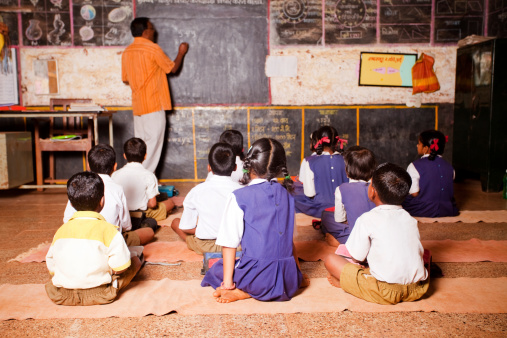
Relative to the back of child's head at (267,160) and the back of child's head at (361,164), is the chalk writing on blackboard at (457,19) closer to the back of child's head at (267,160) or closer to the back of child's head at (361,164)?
the back of child's head at (361,164)

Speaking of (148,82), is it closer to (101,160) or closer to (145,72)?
(145,72)

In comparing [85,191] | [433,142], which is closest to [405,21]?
[433,142]

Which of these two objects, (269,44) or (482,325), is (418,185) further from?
(269,44)

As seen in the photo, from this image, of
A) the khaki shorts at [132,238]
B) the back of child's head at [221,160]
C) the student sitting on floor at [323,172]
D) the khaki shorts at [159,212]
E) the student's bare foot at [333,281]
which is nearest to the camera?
the student's bare foot at [333,281]

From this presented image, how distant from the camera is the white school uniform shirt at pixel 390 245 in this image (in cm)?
202

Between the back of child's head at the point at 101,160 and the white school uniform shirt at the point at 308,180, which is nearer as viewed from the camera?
the back of child's head at the point at 101,160

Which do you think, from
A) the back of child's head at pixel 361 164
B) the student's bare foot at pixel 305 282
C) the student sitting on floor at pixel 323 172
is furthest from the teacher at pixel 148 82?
the student's bare foot at pixel 305 282

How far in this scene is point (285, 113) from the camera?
19.6ft

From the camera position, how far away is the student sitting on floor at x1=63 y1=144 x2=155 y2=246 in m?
2.73

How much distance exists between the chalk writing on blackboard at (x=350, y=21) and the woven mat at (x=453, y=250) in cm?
349

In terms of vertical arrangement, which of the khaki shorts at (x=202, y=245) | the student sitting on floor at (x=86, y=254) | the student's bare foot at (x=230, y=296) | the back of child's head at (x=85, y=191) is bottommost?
the student's bare foot at (x=230, y=296)

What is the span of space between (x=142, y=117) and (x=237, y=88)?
4.20 ft

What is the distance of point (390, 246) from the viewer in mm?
2014

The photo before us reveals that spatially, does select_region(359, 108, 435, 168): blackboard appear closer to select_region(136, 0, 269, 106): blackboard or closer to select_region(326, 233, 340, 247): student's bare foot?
select_region(136, 0, 269, 106): blackboard
